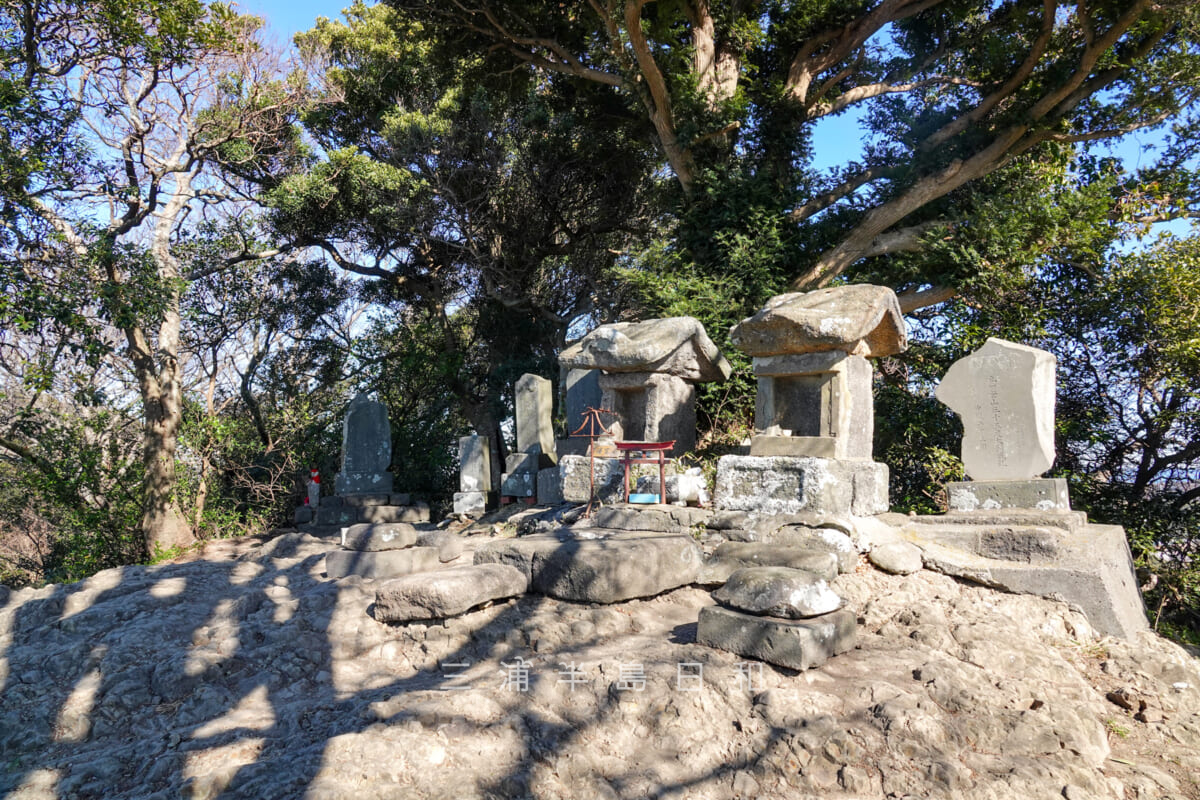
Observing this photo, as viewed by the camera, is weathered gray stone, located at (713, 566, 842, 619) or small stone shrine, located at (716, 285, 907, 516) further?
small stone shrine, located at (716, 285, 907, 516)

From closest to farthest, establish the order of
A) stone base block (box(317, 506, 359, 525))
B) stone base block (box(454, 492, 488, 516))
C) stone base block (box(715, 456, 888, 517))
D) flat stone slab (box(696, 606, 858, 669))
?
1. flat stone slab (box(696, 606, 858, 669))
2. stone base block (box(715, 456, 888, 517))
3. stone base block (box(454, 492, 488, 516))
4. stone base block (box(317, 506, 359, 525))

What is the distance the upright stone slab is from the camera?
1070 centimetres

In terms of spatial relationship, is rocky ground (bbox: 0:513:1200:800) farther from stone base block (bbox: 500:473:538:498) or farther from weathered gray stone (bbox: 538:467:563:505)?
stone base block (bbox: 500:473:538:498)

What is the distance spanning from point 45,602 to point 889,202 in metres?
10.1

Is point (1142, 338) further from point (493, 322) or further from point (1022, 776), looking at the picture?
point (493, 322)

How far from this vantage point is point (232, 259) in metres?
12.5

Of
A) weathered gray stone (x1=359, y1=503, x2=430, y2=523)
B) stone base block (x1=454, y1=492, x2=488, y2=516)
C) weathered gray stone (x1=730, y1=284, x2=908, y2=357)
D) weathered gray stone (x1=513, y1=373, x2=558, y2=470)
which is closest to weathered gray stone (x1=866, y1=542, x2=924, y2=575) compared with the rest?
weathered gray stone (x1=730, y1=284, x2=908, y2=357)

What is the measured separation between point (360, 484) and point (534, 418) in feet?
10.1

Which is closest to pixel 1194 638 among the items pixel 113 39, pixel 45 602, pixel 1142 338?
pixel 1142 338

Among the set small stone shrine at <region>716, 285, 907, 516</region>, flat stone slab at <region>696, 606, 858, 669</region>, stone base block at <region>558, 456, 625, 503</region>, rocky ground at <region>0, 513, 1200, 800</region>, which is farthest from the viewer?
stone base block at <region>558, 456, 625, 503</region>

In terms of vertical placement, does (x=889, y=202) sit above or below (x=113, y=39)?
below

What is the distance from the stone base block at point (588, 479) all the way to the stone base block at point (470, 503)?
133 inches

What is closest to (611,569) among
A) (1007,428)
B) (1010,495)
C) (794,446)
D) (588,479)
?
(794,446)

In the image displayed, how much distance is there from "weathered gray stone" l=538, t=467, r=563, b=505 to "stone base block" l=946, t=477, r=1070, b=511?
375 centimetres
